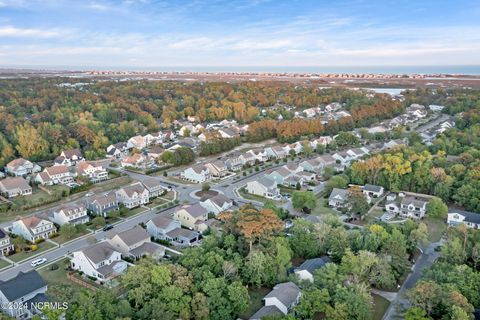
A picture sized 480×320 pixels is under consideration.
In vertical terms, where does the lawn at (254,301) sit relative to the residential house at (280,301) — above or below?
below

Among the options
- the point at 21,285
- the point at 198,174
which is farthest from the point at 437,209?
the point at 21,285

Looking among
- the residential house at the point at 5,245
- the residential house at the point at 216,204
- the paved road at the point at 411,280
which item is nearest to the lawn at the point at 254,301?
the paved road at the point at 411,280

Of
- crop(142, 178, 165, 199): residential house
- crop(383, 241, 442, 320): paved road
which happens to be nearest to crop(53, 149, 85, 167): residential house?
crop(142, 178, 165, 199): residential house

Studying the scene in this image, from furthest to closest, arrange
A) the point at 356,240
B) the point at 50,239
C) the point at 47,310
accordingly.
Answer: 1. the point at 50,239
2. the point at 356,240
3. the point at 47,310

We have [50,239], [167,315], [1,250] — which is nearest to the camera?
[167,315]

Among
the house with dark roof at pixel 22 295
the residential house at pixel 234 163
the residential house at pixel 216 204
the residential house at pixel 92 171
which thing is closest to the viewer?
the house with dark roof at pixel 22 295

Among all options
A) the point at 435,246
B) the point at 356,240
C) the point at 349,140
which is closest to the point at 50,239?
the point at 356,240

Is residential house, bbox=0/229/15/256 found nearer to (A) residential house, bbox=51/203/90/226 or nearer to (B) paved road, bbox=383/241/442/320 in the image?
(A) residential house, bbox=51/203/90/226

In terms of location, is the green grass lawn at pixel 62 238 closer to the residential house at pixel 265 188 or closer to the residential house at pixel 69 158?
the residential house at pixel 265 188

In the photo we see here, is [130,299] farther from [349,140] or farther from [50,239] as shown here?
[349,140]
